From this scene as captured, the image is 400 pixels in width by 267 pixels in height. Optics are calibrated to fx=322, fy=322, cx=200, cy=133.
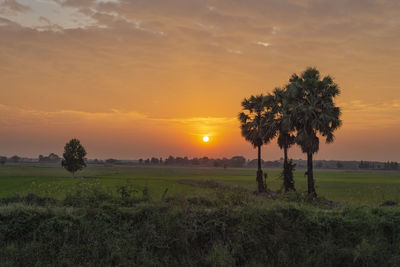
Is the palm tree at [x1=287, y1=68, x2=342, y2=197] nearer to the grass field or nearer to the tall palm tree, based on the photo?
the tall palm tree

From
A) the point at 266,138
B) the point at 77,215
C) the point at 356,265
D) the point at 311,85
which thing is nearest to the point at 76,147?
the point at 266,138

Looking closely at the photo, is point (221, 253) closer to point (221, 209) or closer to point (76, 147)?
point (221, 209)

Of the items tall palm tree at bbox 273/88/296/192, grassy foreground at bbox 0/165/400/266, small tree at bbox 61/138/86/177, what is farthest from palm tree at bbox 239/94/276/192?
small tree at bbox 61/138/86/177

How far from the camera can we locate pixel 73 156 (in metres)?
76.3

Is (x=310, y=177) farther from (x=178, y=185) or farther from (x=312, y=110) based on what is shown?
(x=178, y=185)

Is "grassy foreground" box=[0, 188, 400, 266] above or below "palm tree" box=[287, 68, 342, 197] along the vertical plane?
below

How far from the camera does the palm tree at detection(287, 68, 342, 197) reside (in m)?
31.8

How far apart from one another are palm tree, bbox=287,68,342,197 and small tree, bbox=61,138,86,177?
2294 inches

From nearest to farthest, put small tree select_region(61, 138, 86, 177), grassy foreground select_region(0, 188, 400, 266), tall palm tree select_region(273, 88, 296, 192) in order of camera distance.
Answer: grassy foreground select_region(0, 188, 400, 266)
tall palm tree select_region(273, 88, 296, 192)
small tree select_region(61, 138, 86, 177)

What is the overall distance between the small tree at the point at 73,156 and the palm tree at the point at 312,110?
5827 cm

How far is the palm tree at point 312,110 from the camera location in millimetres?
31750

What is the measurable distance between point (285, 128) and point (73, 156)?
5790 cm

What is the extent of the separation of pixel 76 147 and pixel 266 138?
51.7 meters

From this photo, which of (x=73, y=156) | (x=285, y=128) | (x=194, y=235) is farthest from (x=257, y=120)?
(x=73, y=156)
